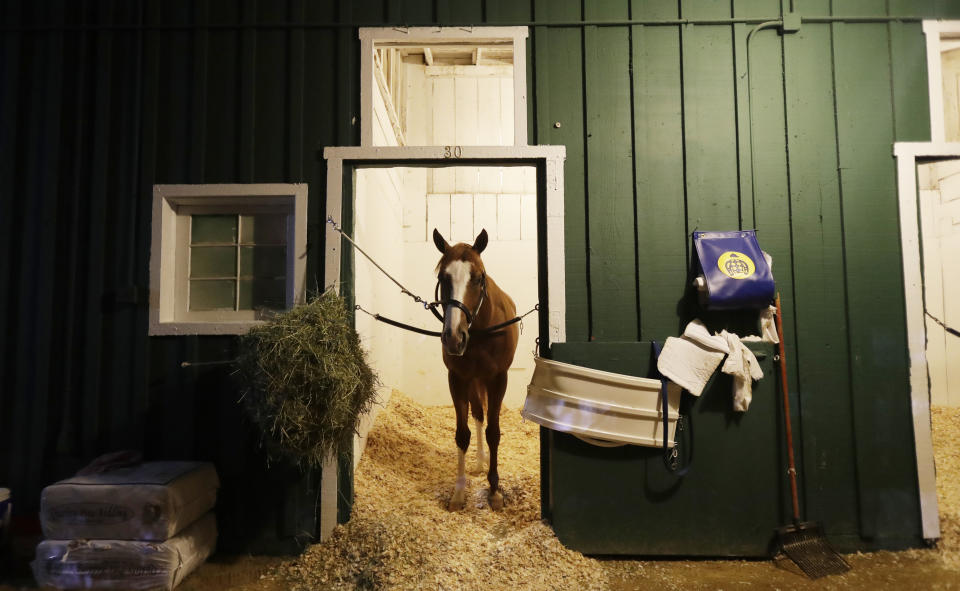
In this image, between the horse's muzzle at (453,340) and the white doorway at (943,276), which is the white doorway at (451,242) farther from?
the white doorway at (943,276)

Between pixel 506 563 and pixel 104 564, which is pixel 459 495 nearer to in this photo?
pixel 506 563

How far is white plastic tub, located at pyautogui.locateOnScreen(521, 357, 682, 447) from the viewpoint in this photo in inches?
105

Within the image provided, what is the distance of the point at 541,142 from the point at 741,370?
5.58 ft

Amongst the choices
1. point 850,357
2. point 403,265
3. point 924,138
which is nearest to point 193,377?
point 403,265

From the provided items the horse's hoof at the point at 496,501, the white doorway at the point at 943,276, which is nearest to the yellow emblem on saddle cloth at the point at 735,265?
the horse's hoof at the point at 496,501

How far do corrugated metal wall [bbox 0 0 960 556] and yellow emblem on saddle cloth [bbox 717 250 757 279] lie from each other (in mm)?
232

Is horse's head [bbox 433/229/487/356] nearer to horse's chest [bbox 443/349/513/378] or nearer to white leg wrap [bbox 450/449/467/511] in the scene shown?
horse's chest [bbox 443/349/513/378]

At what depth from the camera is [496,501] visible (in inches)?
126

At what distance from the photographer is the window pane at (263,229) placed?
3.09 metres

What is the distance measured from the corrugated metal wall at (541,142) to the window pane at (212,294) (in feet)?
0.89

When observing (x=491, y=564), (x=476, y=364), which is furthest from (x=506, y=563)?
(x=476, y=364)

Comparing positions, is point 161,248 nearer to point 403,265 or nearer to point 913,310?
point 403,265

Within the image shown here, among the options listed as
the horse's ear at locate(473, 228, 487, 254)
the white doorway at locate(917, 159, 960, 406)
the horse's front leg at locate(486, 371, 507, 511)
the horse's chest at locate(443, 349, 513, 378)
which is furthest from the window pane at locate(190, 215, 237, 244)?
the white doorway at locate(917, 159, 960, 406)

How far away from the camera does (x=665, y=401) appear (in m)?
2.64
